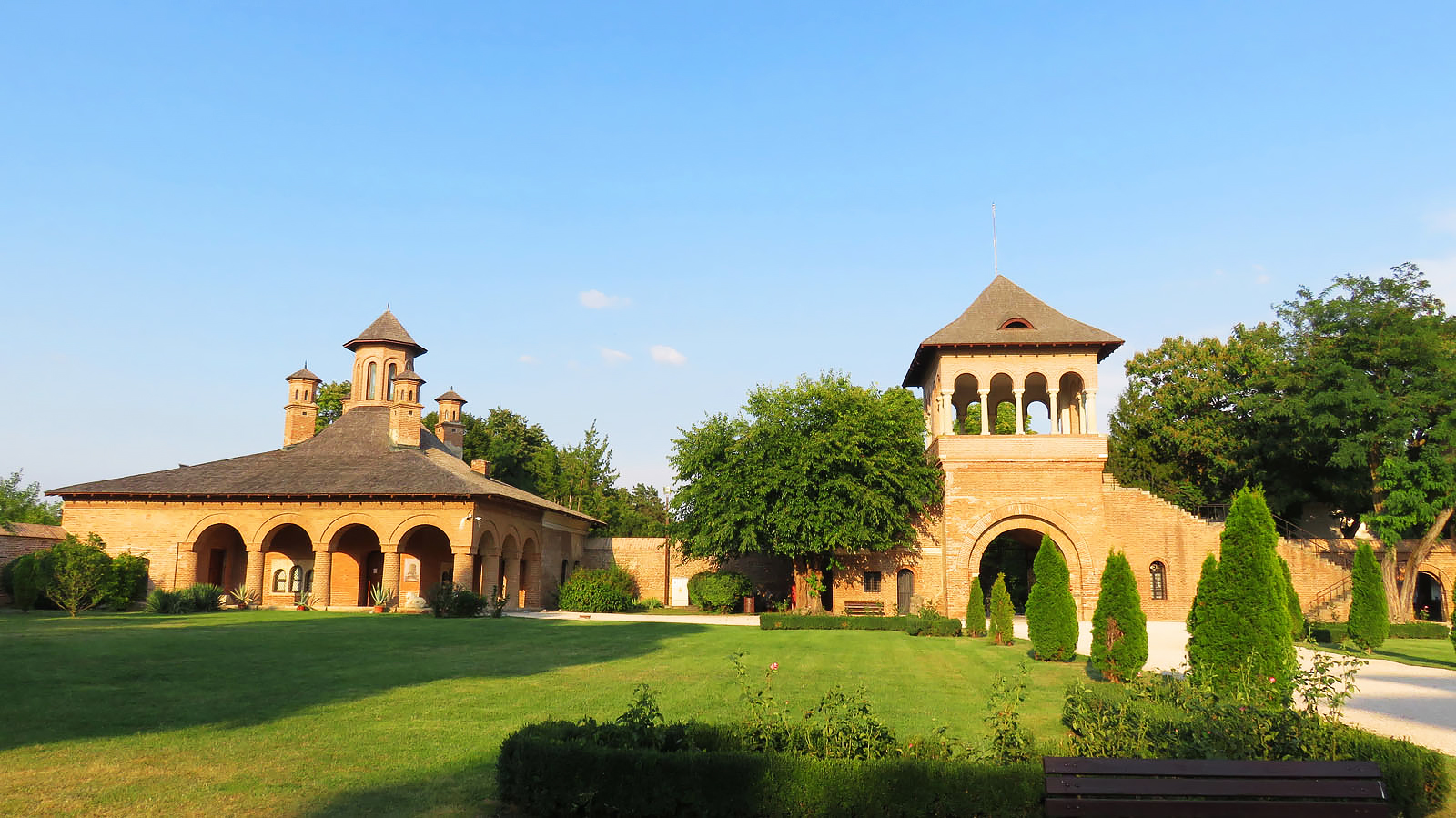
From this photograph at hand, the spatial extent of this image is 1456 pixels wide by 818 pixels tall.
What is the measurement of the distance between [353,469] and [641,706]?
1114 inches

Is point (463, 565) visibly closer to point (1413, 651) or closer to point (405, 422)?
point (405, 422)

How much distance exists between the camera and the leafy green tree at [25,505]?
5441 cm

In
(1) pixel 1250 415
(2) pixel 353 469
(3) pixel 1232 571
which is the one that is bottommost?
(3) pixel 1232 571

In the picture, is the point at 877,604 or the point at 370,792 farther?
the point at 877,604

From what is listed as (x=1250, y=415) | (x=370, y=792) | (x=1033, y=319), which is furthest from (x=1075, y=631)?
(x=1250, y=415)

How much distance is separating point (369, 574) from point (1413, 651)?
33452 mm

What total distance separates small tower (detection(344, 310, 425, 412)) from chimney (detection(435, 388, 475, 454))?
5493mm

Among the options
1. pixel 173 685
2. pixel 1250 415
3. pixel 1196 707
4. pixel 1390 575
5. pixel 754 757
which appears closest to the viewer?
pixel 754 757

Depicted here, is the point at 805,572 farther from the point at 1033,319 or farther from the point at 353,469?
the point at 353,469

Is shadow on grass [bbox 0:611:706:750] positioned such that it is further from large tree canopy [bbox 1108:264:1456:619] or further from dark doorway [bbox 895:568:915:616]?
large tree canopy [bbox 1108:264:1456:619]

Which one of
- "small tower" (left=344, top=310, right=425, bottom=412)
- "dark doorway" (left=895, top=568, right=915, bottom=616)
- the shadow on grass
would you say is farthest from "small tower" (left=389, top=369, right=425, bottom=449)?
"dark doorway" (left=895, top=568, right=915, bottom=616)

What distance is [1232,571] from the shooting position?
1171cm

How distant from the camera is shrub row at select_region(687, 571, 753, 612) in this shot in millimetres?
34500

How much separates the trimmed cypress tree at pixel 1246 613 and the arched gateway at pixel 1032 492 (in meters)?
18.9
